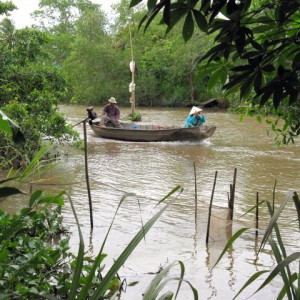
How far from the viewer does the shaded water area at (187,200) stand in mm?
5367

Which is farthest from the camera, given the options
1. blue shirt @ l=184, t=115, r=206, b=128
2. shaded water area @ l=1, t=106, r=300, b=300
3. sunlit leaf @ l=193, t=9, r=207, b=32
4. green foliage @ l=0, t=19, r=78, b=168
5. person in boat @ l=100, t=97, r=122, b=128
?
person in boat @ l=100, t=97, r=122, b=128

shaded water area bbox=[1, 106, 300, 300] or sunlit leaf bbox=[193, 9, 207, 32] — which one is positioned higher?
sunlit leaf bbox=[193, 9, 207, 32]

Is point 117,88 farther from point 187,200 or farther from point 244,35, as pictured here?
point 244,35

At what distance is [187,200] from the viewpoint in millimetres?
8852

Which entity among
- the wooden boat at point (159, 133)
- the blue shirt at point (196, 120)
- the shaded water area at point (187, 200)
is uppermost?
the blue shirt at point (196, 120)

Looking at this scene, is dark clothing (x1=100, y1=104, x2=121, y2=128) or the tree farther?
dark clothing (x1=100, y1=104, x2=121, y2=128)

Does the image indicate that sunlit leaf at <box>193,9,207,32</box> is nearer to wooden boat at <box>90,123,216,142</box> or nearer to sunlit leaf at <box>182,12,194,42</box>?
sunlit leaf at <box>182,12,194,42</box>

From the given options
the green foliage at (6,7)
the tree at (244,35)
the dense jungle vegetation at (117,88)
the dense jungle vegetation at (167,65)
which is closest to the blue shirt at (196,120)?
the dense jungle vegetation at (167,65)

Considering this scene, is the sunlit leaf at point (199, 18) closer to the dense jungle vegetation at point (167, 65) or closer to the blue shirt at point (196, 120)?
the dense jungle vegetation at point (167, 65)

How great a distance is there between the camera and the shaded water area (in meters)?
Answer: 5.37

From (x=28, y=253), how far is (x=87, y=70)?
35037 mm

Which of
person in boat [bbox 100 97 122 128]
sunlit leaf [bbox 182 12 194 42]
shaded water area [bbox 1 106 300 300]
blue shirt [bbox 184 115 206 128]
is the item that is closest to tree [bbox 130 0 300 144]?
sunlit leaf [bbox 182 12 194 42]

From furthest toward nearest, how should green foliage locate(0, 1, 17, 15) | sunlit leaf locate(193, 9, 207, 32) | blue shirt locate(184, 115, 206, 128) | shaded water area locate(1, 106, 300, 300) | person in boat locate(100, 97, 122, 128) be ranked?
1. person in boat locate(100, 97, 122, 128)
2. blue shirt locate(184, 115, 206, 128)
3. green foliage locate(0, 1, 17, 15)
4. shaded water area locate(1, 106, 300, 300)
5. sunlit leaf locate(193, 9, 207, 32)

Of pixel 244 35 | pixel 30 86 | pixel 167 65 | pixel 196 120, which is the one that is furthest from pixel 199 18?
pixel 167 65
